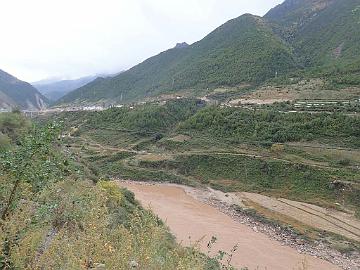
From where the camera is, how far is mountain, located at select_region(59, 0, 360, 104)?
8504 centimetres

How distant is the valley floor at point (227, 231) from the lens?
24.7 meters

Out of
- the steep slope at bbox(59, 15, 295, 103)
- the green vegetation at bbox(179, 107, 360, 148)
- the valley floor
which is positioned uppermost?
the steep slope at bbox(59, 15, 295, 103)

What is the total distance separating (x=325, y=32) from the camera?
109m

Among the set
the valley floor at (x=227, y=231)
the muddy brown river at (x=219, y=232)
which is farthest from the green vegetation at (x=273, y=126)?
the muddy brown river at (x=219, y=232)

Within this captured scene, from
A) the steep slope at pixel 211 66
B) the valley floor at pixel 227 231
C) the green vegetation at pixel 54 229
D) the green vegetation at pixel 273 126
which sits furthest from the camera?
the steep slope at pixel 211 66

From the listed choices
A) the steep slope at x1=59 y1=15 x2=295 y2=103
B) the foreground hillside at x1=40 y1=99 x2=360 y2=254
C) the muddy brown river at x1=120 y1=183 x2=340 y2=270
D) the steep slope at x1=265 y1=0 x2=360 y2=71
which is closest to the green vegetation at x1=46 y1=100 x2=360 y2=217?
the foreground hillside at x1=40 y1=99 x2=360 y2=254

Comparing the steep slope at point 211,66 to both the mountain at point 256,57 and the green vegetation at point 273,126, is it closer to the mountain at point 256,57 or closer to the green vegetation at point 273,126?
the mountain at point 256,57

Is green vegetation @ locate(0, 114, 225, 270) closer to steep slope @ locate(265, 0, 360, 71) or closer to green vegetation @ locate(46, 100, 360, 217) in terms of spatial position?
green vegetation @ locate(46, 100, 360, 217)

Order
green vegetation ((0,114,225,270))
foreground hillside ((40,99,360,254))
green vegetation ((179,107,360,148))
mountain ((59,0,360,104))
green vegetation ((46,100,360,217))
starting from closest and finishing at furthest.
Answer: green vegetation ((0,114,225,270)) → foreground hillside ((40,99,360,254)) → green vegetation ((46,100,360,217)) → green vegetation ((179,107,360,148)) → mountain ((59,0,360,104))

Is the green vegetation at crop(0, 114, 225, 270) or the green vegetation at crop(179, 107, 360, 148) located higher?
the green vegetation at crop(0, 114, 225, 270)

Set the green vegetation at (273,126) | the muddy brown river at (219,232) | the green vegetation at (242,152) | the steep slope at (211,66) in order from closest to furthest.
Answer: the muddy brown river at (219,232), the green vegetation at (242,152), the green vegetation at (273,126), the steep slope at (211,66)

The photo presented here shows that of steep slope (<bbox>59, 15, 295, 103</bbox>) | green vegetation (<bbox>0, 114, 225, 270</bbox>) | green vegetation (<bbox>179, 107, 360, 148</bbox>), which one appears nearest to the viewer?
green vegetation (<bbox>0, 114, 225, 270</bbox>)

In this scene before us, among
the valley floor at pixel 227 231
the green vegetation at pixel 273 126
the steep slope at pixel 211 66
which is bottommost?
the valley floor at pixel 227 231

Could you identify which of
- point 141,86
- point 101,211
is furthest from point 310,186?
point 141,86
